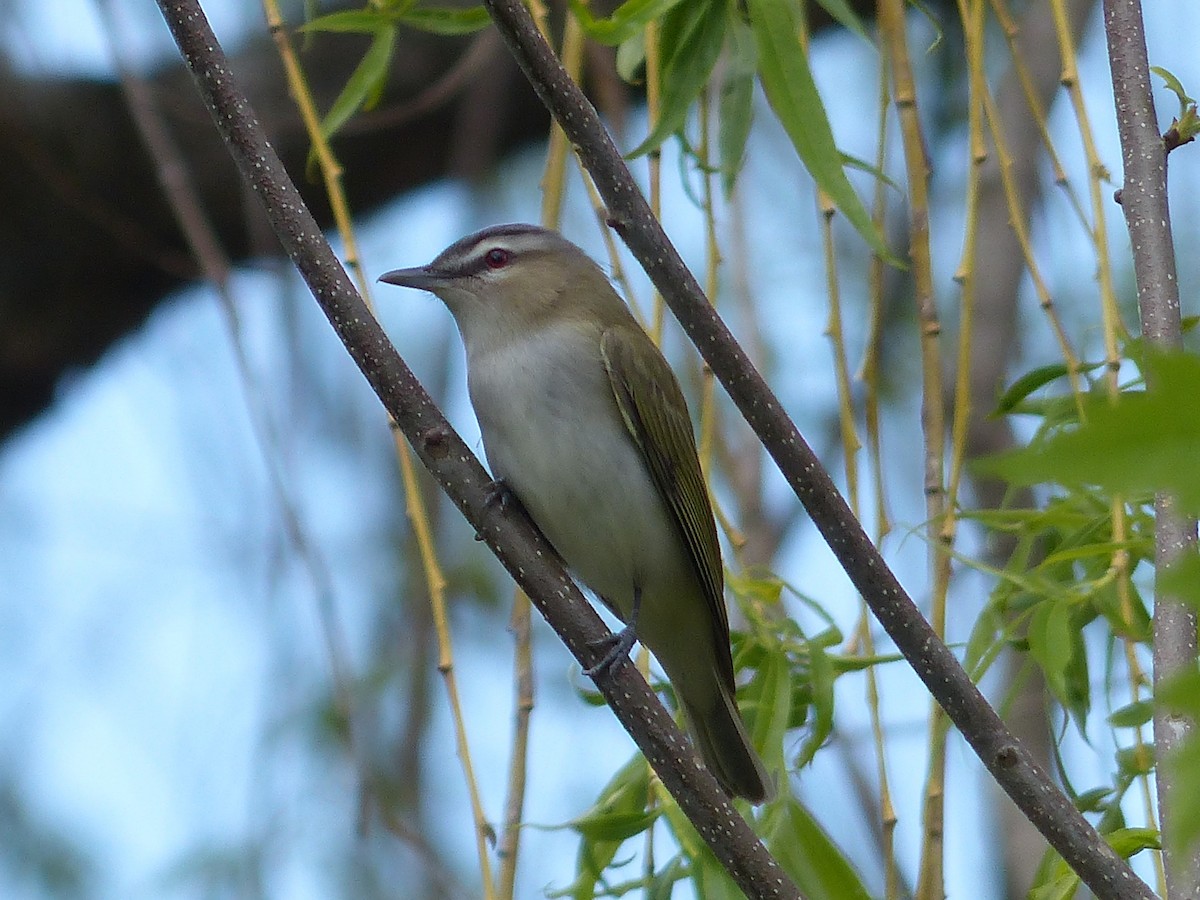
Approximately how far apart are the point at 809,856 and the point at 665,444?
120 cm

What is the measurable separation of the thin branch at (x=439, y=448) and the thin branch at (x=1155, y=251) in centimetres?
61

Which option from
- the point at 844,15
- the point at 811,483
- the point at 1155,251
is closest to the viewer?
the point at 811,483

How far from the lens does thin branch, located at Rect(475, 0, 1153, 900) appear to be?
2.04 m

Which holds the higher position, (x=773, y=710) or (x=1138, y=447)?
(x=1138, y=447)

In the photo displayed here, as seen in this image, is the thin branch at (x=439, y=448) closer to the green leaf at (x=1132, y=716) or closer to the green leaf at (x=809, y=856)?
the green leaf at (x=809, y=856)

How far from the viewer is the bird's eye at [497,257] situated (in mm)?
4004

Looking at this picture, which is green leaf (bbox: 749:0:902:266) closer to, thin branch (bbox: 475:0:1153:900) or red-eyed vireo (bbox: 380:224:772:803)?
thin branch (bbox: 475:0:1153:900)

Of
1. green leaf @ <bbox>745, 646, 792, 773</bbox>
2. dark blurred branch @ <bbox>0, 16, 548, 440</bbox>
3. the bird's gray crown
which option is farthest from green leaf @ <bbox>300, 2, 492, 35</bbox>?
dark blurred branch @ <bbox>0, 16, 548, 440</bbox>

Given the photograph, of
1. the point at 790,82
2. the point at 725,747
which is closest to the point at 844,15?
the point at 790,82

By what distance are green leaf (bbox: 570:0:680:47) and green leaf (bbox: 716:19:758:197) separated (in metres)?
0.31

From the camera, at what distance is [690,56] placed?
2.64 metres

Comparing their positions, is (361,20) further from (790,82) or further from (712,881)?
(712,881)

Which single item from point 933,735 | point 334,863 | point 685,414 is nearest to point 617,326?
point 685,414

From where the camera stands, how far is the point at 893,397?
6.03 m
